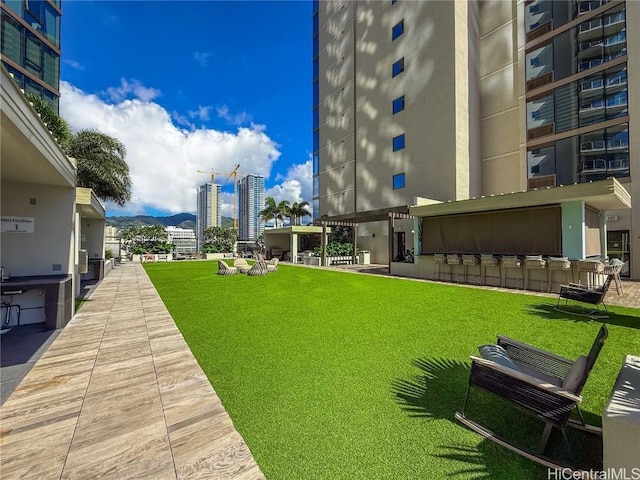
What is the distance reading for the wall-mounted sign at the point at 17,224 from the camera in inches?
220

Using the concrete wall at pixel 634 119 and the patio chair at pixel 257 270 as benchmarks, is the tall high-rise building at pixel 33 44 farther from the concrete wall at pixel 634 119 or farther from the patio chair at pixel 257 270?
the concrete wall at pixel 634 119

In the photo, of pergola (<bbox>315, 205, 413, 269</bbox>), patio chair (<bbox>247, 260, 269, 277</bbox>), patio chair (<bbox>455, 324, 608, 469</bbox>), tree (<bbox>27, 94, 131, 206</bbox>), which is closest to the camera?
patio chair (<bbox>455, 324, 608, 469</bbox>)

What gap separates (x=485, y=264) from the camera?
1033cm

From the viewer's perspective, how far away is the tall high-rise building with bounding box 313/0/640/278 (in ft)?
45.9

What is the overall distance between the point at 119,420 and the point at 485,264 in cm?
1121

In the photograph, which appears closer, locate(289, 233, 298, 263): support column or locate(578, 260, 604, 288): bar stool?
locate(578, 260, 604, 288): bar stool

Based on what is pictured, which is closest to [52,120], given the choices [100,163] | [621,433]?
[100,163]

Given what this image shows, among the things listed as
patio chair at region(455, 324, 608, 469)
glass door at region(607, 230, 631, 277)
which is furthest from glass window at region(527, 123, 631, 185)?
patio chair at region(455, 324, 608, 469)

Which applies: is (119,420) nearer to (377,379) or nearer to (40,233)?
(377,379)

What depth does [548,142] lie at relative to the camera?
1636 centimetres

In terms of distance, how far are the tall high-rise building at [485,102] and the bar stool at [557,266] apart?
6.81m

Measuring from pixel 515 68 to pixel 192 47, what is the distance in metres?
22.5

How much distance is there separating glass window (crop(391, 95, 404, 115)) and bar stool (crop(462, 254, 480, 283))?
48.0 feet

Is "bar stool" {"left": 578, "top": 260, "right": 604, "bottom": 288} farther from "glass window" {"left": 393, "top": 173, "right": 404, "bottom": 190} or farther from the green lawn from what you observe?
"glass window" {"left": 393, "top": 173, "right": 404, "bottom": 190}
